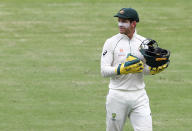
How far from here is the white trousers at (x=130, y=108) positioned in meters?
9.23

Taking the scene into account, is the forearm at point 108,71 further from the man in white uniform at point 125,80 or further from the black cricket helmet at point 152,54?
the black cricket helmet at point 152,54

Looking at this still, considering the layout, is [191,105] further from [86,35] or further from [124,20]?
[86,35]

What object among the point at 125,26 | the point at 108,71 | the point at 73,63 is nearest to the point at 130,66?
the point at 108,71

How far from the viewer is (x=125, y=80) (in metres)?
9.30

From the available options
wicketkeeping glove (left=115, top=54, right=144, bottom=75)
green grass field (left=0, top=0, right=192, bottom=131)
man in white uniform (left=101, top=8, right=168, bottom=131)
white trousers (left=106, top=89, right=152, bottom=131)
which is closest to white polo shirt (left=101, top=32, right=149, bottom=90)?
man in white uniform (left=101, top=8, right=168, bottom=131)

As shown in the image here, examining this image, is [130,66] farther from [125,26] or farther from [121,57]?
[125,26]

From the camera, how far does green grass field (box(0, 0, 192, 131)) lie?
41.4 feet

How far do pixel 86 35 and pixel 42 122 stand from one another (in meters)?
6.97

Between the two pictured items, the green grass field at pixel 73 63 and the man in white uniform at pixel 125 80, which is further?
the green grass field at pixel 73 63

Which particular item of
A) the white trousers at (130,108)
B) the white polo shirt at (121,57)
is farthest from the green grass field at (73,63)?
the white polo shirt at (121,57)

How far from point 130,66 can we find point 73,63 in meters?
7.60

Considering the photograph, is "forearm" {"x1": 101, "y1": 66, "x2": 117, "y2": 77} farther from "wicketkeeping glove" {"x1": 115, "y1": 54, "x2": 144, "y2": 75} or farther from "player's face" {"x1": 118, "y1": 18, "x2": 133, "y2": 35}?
"player's face" {"x1": 118, "y1": 18, "x2": 133, "y2": 35}

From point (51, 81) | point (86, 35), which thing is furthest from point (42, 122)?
point (86, 35)

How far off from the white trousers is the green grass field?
2615 mm
